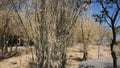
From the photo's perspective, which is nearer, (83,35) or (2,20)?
(83,35)

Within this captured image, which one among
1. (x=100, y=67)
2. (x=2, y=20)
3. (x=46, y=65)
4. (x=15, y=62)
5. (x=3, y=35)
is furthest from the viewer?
(x=3, y=35)

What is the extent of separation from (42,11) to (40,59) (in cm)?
190

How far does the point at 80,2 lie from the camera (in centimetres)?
1235

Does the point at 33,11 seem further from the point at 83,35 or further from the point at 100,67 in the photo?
the point at 83,35

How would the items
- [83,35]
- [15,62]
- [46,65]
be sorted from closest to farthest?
[46,65], [15,62], [83,35]

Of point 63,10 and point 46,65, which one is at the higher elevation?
point 63,10

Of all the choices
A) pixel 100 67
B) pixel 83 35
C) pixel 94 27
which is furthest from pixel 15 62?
pixel 100 67

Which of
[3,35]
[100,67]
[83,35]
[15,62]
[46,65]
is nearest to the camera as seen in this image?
[46,65]

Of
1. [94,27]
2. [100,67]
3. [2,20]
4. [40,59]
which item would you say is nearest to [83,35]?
[94,27]

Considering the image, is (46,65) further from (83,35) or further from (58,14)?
(83,35)

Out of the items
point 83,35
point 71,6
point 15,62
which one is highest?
point 71,6

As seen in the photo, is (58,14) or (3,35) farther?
(3,35)

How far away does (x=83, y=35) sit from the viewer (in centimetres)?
2256

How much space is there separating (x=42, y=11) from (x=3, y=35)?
1754 cm
